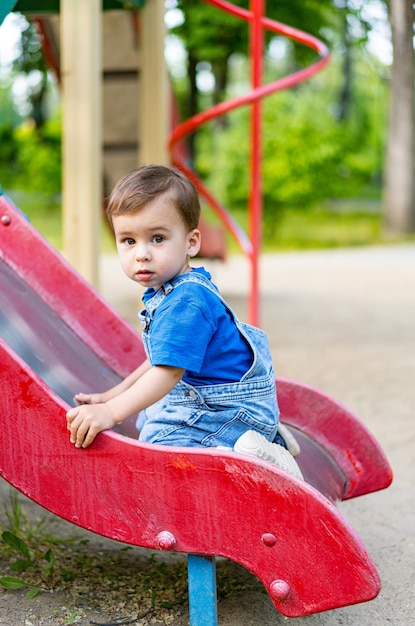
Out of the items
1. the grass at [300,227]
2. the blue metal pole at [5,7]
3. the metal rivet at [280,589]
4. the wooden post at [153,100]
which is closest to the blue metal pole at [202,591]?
the metal rivet at [280,589]

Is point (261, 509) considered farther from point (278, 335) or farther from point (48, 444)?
point (278, 335)

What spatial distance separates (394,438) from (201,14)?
633 inches

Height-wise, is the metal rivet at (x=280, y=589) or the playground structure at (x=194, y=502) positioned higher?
the playground structure at (x=194, y=502)

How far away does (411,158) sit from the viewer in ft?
53.1

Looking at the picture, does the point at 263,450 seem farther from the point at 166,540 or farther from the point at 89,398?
the point at 89,398

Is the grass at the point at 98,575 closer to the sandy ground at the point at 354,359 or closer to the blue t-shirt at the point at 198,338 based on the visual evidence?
the sandy ground at the point at 354,359

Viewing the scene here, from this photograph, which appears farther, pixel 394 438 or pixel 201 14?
pixel 201 14

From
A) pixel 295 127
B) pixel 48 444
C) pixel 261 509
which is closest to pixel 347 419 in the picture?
pixel 261 509

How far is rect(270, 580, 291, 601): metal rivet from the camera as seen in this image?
6.01 ft

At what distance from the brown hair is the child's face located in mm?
13

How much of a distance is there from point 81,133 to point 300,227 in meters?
14.5

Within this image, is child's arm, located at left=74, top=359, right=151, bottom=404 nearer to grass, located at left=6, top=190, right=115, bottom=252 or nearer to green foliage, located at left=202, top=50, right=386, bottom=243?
grass, located at left=6, top=190, right=115, bottom=252

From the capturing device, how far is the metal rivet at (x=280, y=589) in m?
1.83

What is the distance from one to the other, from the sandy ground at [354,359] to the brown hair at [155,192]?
37.1 inches
